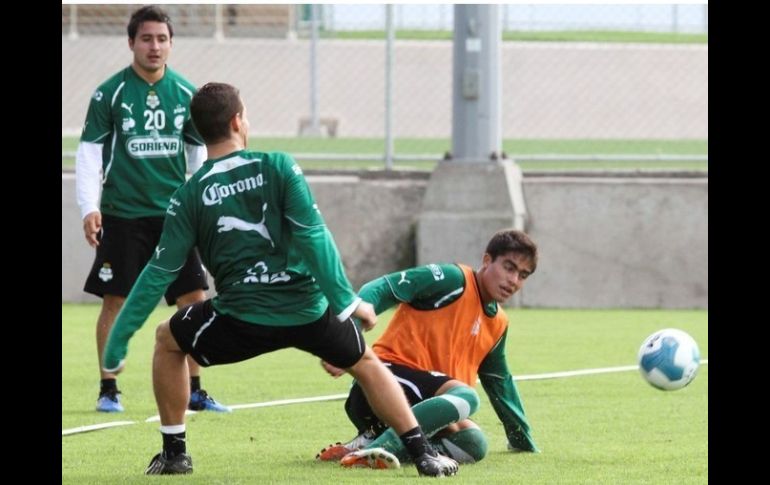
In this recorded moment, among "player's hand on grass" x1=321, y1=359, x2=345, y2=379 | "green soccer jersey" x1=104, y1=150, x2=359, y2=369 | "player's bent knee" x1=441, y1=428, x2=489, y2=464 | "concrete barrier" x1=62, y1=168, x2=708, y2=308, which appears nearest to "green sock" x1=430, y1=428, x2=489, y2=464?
"player's bent knee" x1=441, y1=428, x2=489, y2=464

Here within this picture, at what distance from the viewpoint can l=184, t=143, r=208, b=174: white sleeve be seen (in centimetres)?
791

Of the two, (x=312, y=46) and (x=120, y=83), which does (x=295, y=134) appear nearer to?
(x=312, y=46)

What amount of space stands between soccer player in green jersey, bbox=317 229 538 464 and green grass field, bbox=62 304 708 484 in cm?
15

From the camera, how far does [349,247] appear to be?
1325cm

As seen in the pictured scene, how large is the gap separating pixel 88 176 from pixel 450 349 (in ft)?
8.31

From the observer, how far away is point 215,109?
17.7 feet

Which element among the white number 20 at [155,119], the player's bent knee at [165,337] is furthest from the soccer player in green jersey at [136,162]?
the player's bent knee at [165,337]

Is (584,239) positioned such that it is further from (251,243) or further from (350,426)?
(251,243)

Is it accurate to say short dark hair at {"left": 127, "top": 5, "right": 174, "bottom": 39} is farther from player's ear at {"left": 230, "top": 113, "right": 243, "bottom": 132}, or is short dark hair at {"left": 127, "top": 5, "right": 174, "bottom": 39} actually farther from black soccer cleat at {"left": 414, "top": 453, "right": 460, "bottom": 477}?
black soccer cleat at {"left": 414, "top": 453, "right": 460, "bottom": 477}

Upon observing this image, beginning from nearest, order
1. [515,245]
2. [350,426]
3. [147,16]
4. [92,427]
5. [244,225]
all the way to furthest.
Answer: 1. [244,225]
2. [515,245]
3. [92,427]
4. [350,426]
5. [147,16]

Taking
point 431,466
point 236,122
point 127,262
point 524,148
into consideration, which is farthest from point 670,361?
point 524,148
